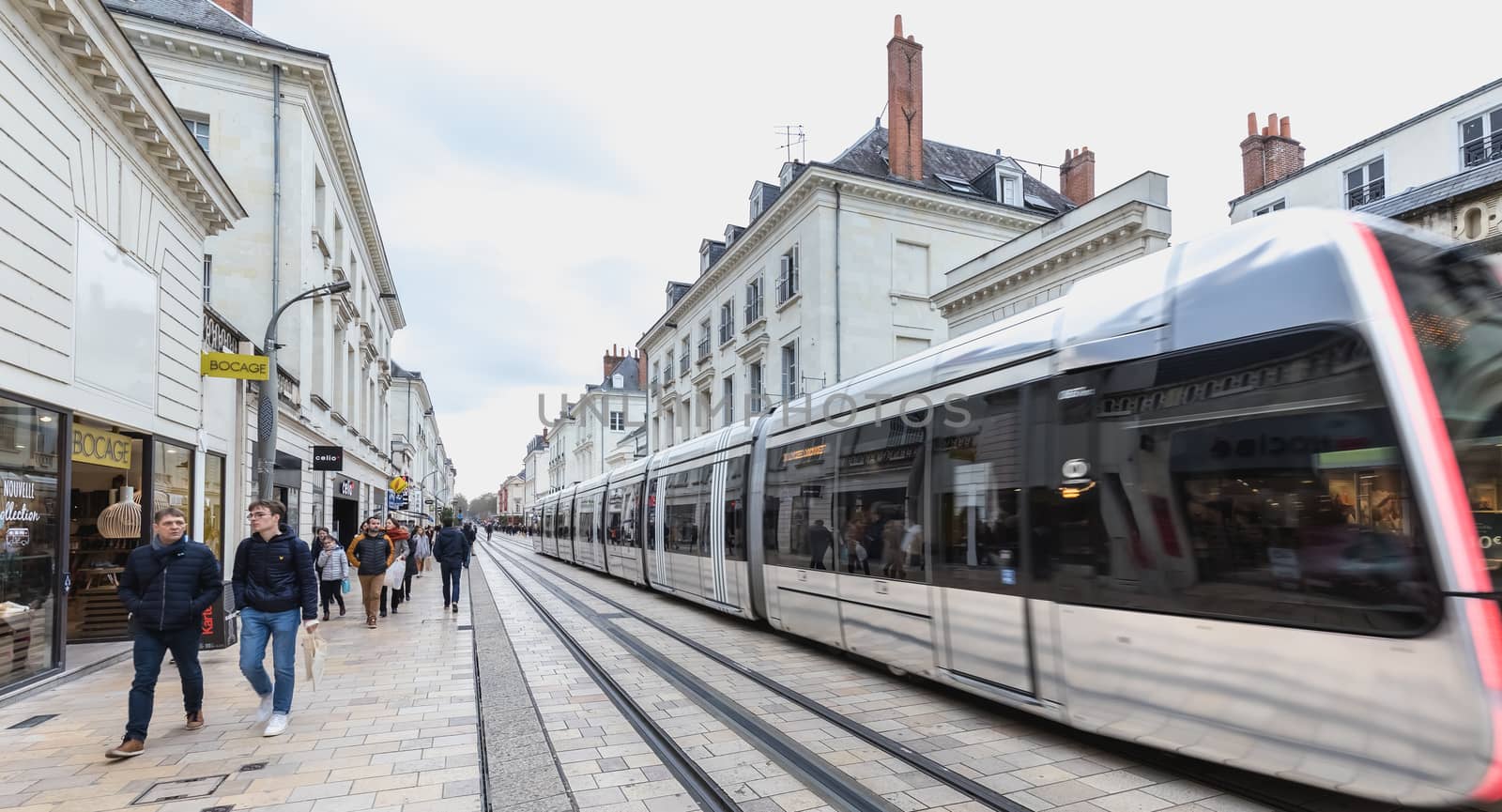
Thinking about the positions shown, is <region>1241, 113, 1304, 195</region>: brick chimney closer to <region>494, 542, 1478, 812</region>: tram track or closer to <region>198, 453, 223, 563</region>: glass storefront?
<region>494, 542, 1478, 812</region>: tram track

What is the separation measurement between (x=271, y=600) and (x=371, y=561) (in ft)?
23.2

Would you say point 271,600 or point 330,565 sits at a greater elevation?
point 271,600

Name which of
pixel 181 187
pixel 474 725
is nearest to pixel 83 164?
pixel 181 187

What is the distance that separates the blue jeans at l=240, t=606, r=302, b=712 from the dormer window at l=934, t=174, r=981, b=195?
2563 centimetres

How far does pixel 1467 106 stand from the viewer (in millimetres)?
17688

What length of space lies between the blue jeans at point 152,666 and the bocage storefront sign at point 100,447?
4.29 m

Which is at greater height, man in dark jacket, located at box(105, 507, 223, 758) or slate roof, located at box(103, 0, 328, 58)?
slate roof, located at box(103, 0, 328, 58)

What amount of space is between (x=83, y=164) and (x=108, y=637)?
5.84 m

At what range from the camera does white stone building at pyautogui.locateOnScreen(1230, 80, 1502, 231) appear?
16.7 meters

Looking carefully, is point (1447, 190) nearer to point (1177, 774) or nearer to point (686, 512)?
point (1177, 774)

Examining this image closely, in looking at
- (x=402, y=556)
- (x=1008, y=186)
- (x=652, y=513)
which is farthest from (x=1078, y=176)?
(x=402, y=556)

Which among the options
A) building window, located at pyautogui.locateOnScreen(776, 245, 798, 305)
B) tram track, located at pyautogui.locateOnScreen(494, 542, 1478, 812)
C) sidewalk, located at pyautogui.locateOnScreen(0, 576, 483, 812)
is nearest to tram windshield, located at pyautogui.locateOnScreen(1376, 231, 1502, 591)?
tram track, located at pyautogui.locateOnScreen(494, 542, 1478, 812)

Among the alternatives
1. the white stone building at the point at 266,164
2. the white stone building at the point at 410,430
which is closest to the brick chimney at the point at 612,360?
the white stone building at the point at 410,430

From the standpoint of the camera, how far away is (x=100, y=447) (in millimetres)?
9266
